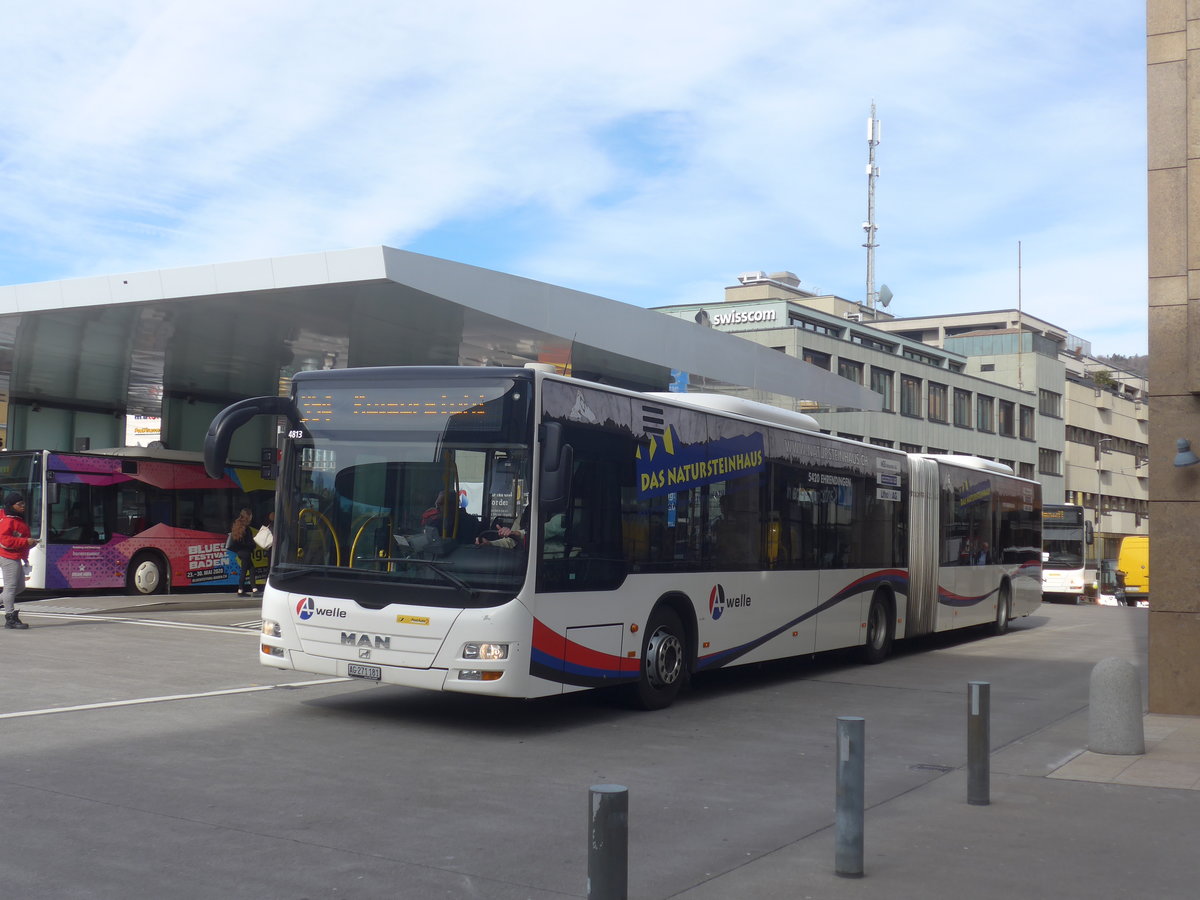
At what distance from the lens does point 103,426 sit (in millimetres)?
34938

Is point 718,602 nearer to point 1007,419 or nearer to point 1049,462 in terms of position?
point 1007,419

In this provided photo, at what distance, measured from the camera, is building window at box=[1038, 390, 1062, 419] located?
87844 mm

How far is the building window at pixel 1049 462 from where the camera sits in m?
87.2

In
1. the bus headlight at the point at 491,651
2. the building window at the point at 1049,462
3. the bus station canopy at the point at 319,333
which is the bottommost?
the bus headlight at the point at 491,651

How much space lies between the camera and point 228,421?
10.5 metres

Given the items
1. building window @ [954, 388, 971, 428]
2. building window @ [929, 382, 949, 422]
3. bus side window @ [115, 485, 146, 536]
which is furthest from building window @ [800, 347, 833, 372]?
bus side window @ [115, 485, 146, 536]

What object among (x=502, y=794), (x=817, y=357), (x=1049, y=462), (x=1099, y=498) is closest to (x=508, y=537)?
(x=502, y=794)

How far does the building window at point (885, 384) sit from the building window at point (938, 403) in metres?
4.95

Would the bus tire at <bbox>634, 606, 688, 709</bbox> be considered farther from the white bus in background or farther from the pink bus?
the white bus in background

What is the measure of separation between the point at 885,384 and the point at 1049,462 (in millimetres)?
23865

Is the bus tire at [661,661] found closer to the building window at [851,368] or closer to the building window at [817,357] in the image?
the building window at [817,357]

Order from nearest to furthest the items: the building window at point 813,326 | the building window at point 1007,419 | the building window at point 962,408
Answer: the building window at point 813,326, the building window at point 962,408, the building window at point 1007,419

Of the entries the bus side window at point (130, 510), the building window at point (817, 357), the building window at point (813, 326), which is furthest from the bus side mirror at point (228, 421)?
the building window at point (813, 326)

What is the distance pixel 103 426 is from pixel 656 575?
1072 inches
